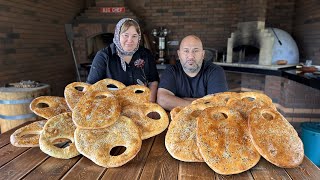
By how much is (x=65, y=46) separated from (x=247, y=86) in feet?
11.1

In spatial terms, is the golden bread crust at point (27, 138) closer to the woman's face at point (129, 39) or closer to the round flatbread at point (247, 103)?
the round flatbread at point (247, 103)

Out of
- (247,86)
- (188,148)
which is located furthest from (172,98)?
(247,86)

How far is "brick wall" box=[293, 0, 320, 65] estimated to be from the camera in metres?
3.32

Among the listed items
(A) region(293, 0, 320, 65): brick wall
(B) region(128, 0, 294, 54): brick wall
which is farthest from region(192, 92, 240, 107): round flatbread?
(B) region(128, 0, 294, 54): brick wall

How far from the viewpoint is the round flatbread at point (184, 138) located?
865 millimetres

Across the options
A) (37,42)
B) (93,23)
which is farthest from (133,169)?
(93,23)

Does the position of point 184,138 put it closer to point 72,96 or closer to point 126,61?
point 72,96

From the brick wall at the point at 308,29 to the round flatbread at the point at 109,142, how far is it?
343 centimetres

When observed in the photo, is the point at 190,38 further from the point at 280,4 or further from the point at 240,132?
the point at 280,4

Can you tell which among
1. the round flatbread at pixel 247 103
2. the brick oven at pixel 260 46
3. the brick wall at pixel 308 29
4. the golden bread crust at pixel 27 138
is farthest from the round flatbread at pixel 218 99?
the brick wall at pixel 308 29

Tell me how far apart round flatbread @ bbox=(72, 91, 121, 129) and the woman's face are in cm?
94

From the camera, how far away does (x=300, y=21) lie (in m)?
3.91

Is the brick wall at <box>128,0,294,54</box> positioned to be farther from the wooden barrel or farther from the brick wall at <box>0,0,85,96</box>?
the wooden barrel

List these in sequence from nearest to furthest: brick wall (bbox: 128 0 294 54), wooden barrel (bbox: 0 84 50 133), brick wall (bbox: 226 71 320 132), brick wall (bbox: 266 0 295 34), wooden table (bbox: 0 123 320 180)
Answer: wooden table (bbox: 0 123 320 180)
wooden barrel (bbox: 0 84 50 133)
brick wall (bbox: 226 71 320 132)
brick wall (bbox: 266 0 295 34)
brick wall (bbox: 128 0 294 54)
